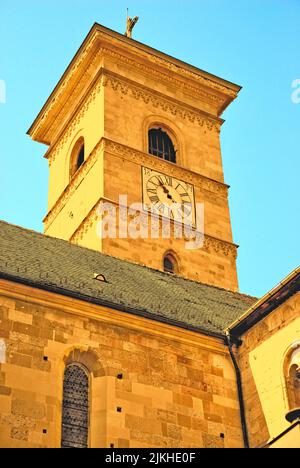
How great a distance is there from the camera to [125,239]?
31000 millimetres

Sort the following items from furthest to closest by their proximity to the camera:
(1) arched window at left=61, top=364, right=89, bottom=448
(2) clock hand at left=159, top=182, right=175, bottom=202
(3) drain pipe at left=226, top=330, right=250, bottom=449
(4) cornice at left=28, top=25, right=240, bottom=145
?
(4) cornice at left=28, top=25, right=240, bottom=145
(2) clock hand at left=159, top=182, right=175, bottom=202
(3) drain pipe at left=226, top=330, right=250, bottom=449
(1) arched window at left=61, top=364, right=89, bottom=448

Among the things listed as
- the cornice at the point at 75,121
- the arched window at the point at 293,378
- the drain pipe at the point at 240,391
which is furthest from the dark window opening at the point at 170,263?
the arched window at the point at 293,378

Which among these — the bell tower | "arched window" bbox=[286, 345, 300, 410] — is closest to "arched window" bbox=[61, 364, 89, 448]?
"arched window" bbox=[286, 345, 300, 410]

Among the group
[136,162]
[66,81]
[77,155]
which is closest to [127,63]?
[66,81]

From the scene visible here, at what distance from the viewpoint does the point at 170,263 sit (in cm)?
3198

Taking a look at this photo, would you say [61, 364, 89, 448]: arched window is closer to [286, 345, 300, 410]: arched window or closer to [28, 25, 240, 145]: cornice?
[286, 345, 300, 410]: arched window

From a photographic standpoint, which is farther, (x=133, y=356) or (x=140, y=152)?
(x=140, y=152)

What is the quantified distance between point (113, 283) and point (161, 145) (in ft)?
53.3

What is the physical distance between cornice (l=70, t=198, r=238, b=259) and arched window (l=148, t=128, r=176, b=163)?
13.1 ft

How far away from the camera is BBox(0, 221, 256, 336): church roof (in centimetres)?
1805

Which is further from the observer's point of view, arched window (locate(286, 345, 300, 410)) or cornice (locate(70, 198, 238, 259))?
cornice (locate(70, 198, 238, 259))

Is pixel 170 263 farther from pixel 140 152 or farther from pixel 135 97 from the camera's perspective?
pixel 135 97

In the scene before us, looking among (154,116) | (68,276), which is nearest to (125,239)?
(154,116)
